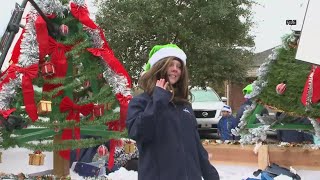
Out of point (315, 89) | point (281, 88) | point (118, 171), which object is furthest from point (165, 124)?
point (281, 88)

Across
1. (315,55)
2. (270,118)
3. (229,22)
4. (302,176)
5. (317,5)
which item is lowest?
(302,176)

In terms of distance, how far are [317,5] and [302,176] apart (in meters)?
2.54

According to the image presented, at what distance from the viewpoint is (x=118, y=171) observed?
5.84m

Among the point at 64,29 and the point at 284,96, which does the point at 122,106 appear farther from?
the point at 284,96

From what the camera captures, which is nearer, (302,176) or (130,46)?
(302,176)

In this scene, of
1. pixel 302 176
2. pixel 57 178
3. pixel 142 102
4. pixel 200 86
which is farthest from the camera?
pixel 200 86

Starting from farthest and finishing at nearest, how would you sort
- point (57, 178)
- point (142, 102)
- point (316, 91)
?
point (316, 91), point (57, 178), point (142, 102)

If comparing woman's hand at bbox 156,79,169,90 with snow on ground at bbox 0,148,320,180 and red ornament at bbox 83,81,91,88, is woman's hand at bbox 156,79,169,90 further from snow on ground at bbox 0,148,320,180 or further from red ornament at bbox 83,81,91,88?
snow on ground at bbox 0,148,320,180

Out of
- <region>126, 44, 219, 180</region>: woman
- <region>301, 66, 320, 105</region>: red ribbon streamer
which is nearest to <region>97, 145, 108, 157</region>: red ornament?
<region>301, 66, 320, 105</region>: red ribbon streamer

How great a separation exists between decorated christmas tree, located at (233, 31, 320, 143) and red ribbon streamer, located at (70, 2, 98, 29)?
2329 millimetres

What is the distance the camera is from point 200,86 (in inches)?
669

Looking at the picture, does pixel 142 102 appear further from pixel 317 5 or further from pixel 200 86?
pixel 200 86

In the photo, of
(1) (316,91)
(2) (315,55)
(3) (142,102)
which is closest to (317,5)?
(2) (315,55)

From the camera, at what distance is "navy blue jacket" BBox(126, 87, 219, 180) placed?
2688 millimetres
